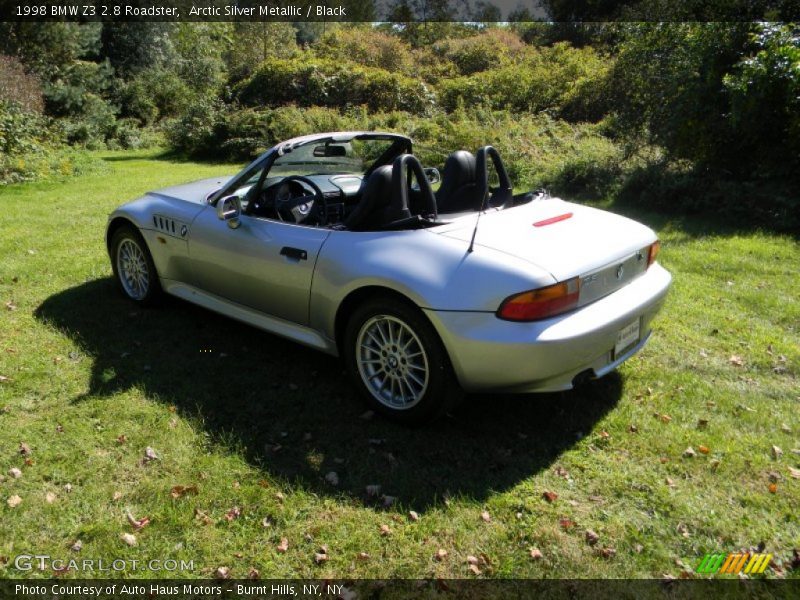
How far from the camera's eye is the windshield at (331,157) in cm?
441

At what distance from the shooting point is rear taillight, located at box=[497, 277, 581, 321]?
3109mm

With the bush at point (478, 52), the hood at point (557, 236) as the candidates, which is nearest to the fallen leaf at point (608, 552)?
the hood at point (557, 236)

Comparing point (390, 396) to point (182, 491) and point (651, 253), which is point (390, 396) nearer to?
point (182, 491)

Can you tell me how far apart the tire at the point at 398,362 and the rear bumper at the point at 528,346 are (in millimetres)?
98

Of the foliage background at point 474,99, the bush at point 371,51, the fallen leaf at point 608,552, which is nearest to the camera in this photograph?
→ the fallen leaf at point 608,552

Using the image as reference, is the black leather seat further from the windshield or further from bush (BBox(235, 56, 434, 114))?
bush (BBox(235, 56, 434, 114))

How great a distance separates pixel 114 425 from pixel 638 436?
303 cm

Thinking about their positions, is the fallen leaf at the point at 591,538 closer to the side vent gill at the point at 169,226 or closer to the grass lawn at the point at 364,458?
the grass lawn at the point at 364,458

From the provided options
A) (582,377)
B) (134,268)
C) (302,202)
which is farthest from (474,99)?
(582,377)

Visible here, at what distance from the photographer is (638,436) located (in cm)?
357

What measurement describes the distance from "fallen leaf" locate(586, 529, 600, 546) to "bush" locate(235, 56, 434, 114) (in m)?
17.7

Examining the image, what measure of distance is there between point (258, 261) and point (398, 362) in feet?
4.09

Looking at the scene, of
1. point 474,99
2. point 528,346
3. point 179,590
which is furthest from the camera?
A: point 474,99

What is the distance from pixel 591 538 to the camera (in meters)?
2.82
